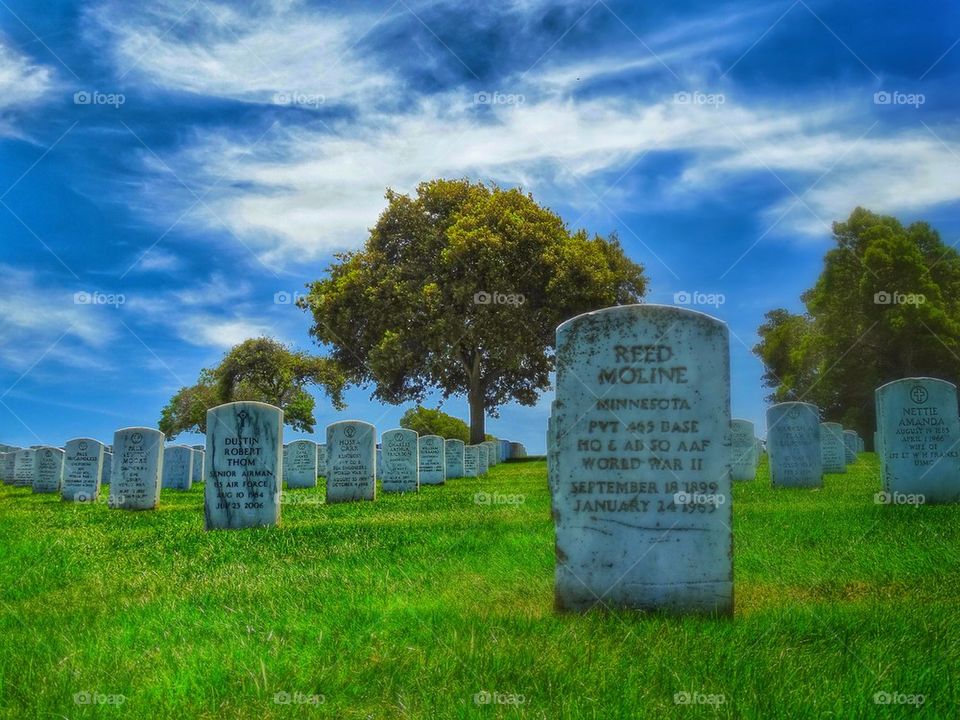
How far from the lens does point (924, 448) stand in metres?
12.7

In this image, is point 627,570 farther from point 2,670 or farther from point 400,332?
point 400,332

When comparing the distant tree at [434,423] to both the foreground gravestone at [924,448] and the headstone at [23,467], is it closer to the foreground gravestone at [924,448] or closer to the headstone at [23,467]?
the headstone at [23,467]

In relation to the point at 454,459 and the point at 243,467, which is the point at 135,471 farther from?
the point at 454,459

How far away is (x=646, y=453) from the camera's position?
5730mm

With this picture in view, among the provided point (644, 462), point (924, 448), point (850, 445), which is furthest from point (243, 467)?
point (850, 445)

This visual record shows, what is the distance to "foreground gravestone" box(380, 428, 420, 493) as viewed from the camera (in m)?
18.6

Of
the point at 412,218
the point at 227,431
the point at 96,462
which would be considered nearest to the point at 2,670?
the point at 227,431

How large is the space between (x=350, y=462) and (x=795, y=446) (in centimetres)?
922

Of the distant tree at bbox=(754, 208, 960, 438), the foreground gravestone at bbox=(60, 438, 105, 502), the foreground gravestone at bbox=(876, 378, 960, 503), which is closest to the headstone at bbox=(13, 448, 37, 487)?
the foreground gravestone at bbox=(60, 438, 105, 502)

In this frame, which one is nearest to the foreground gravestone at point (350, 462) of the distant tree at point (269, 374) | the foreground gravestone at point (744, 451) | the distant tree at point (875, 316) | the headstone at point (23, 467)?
the foreground gravestone at point (744, 451)

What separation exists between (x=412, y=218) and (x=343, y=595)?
3074 cm

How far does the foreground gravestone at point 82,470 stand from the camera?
1862 centimetres

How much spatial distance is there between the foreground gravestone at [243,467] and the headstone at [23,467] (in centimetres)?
1756

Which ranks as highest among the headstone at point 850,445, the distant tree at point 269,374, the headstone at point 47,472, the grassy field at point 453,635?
the distant tree at point 269,374
